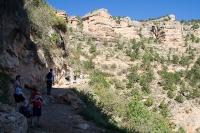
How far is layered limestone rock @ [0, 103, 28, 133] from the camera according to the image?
3.57 meters

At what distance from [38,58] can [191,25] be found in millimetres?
41238

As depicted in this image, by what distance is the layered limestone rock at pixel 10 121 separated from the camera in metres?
3.57

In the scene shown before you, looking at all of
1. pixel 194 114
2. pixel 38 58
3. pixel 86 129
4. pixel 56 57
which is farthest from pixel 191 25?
pixel 86 129

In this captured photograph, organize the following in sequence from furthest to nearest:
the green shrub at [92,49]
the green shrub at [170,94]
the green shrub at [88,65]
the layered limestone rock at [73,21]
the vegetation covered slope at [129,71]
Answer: the layered limestone rock at [73,21] → the green shrub at [92,49] → the green shrub at [88,65] → the green shrub at [170,94] → the vegetation covered slope at [129,71]

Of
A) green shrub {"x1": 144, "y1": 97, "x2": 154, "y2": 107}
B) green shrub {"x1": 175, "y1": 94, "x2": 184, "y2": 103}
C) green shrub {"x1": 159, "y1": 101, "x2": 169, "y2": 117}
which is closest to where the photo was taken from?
green shrub {"x1": 159, "y1": 101, "x2": 169, "y2": 117}

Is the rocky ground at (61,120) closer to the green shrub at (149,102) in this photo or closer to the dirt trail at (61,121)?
the dirt trail at (61,121)

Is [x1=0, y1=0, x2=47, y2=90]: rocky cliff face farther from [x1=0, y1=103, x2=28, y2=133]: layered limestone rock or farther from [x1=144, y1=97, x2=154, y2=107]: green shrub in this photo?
[x1=144, y1=97, x2=154, y2=107]: green shrub

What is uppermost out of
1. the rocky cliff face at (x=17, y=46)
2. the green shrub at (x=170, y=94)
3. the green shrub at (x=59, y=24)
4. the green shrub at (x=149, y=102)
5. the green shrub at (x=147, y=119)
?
the green shrub at (x=59, y=24)

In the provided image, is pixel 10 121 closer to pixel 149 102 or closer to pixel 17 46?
pixel 17 46

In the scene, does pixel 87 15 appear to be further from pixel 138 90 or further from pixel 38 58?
pixel 38 58

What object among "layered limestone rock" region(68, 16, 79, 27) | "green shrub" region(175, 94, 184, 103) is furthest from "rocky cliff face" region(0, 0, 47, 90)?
"layered limestone rock" region(68, 16, 79, 27)

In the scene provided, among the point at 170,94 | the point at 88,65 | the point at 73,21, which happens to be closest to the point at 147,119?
the point at 170,94

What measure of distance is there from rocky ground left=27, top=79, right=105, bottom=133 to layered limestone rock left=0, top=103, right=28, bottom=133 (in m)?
0.80

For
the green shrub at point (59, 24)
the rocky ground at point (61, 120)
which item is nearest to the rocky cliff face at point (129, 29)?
the green shrub at point (59, 24)
